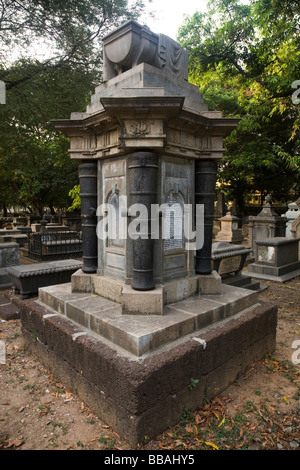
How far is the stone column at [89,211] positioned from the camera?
3723 mm

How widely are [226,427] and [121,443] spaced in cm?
94

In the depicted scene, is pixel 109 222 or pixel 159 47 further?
pixel 109 222

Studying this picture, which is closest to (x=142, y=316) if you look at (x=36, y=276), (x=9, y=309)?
(x=36, y=276)

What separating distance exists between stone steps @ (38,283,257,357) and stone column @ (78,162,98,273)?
0.47 m

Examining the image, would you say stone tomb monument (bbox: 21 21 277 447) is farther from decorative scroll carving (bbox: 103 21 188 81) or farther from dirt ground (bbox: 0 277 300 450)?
dirt ground (bbox: 0 277 300 450)

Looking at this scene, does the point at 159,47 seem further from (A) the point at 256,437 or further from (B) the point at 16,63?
(B) the point at 16,63

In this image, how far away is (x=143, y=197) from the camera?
2938mm

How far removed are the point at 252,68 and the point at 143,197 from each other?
14.1 m

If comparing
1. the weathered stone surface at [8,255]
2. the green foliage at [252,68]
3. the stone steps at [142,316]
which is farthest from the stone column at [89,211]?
the green foliage at [252,68]

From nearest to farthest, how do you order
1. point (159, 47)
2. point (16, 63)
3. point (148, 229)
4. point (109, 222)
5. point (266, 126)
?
point (148, 229), point (159, 47), point (109, 222), point (16, 63), point (266, 126)

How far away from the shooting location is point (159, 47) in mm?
3268

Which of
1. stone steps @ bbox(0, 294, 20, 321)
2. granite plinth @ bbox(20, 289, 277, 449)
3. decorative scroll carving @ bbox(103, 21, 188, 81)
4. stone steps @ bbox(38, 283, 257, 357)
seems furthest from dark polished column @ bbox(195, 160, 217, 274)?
stone steps @ bbox(0, 294, 20, 321)

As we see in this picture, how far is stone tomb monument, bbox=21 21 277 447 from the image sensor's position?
2.51 m

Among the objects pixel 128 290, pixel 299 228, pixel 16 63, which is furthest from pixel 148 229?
pixel 16 63
